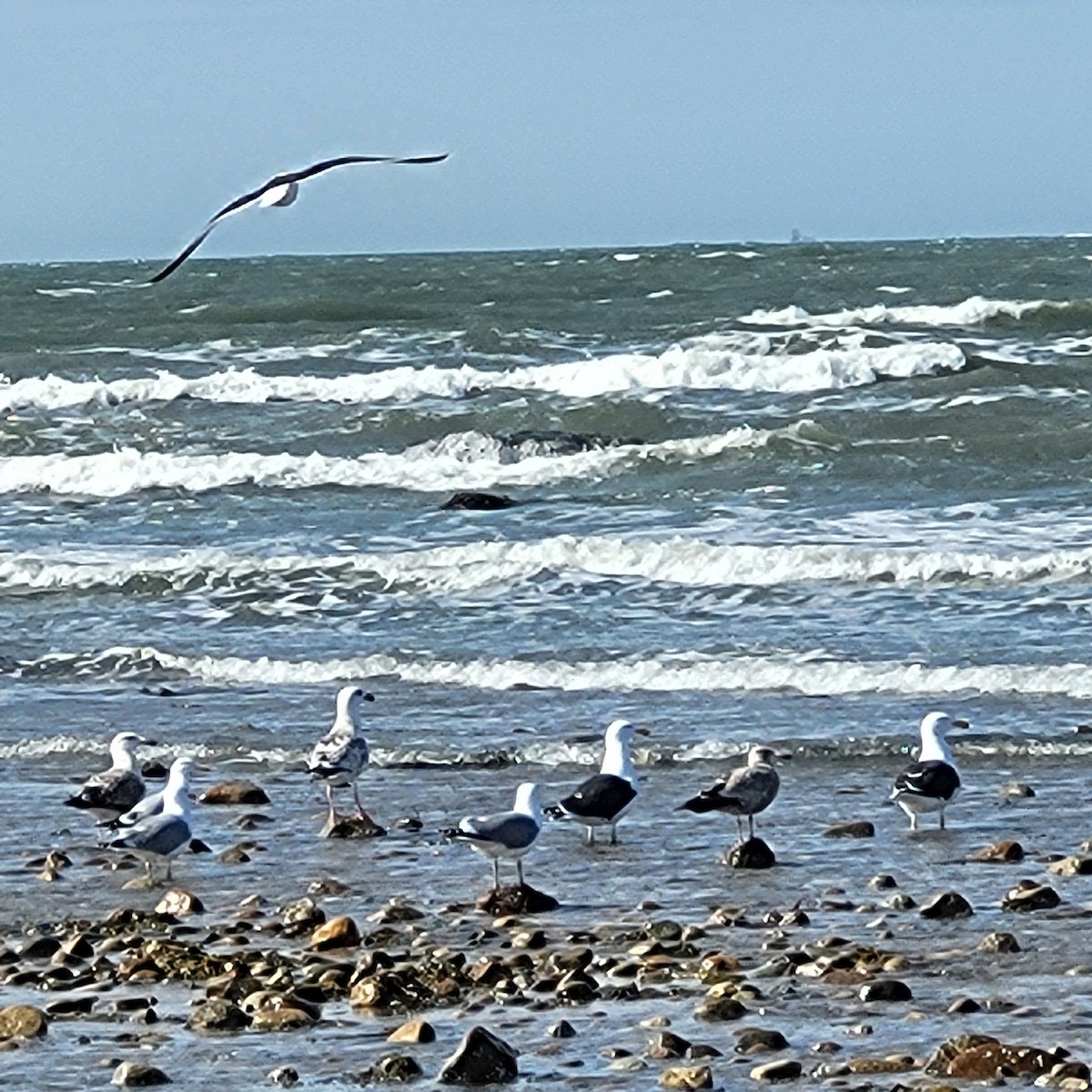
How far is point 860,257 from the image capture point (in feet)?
180

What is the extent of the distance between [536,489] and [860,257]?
36.7m

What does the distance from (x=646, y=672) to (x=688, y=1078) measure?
5.97 metres

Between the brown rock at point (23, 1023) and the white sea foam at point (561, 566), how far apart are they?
7.77 meters

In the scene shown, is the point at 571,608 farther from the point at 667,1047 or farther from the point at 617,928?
the point at 667,1047

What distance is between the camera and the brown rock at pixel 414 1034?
569 cm

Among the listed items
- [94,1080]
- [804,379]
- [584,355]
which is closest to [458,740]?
[94,1080]

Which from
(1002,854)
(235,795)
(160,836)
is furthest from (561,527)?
(1002,854)

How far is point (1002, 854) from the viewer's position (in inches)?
302

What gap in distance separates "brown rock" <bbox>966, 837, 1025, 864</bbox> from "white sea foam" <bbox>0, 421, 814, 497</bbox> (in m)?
12.0

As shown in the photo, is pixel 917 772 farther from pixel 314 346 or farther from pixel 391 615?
pixel 314 346

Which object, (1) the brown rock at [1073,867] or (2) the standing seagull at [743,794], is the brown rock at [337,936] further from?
(1) the brown rock at [1073,867]

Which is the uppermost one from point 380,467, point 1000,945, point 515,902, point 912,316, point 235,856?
point 912,316

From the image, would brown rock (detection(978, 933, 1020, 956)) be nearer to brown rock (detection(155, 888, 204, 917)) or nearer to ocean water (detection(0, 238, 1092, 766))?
brown rock (detection(155, 888, 204, 917))

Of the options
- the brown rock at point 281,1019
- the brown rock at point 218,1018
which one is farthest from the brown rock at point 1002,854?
the brown rock at point 218,1018
